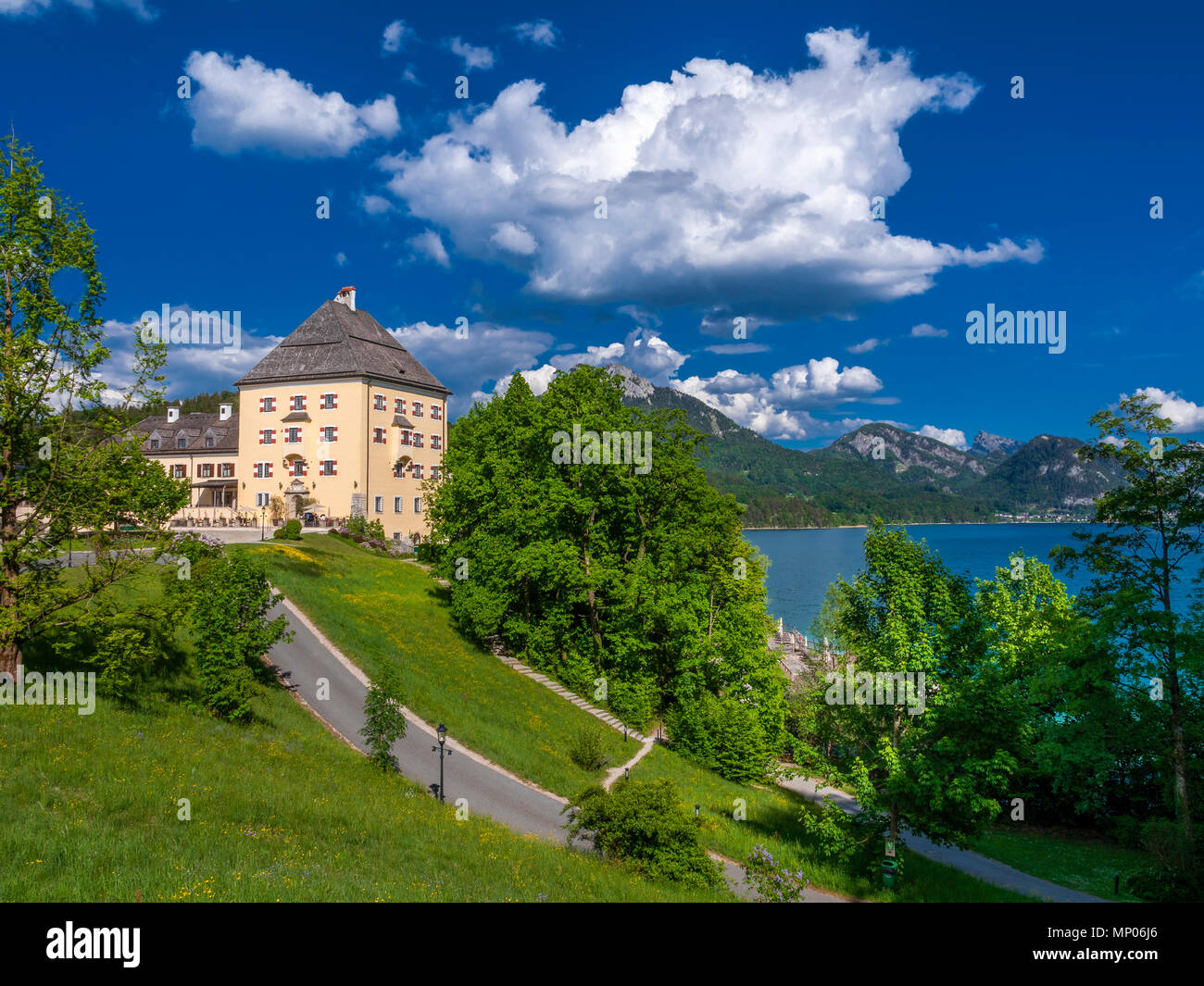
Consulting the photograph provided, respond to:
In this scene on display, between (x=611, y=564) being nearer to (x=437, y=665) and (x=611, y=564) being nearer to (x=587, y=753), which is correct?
(x=437, y=665)

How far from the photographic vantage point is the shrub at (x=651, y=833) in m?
16.1

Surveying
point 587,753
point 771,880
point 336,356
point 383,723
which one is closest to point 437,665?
point 587,753

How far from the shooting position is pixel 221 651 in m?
21.6

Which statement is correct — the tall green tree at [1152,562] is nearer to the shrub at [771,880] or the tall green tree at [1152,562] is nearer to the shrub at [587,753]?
the shrub at [771,880]

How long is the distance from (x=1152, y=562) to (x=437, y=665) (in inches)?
1204

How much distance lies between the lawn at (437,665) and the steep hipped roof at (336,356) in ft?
76.7

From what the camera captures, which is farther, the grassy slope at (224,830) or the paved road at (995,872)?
the paved road at (995,872)

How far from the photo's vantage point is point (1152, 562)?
21297mm

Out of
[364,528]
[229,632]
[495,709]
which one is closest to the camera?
[229,632]

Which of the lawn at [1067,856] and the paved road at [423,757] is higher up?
the paved road at [423,757]

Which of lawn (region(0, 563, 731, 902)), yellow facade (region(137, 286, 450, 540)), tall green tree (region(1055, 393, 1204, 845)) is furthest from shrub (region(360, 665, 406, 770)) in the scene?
yellow facade (region(137, 286, 450, 540))

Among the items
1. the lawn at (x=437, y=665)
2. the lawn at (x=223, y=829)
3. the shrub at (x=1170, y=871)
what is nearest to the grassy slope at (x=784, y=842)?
the shrub at (x=1170, y=871)
